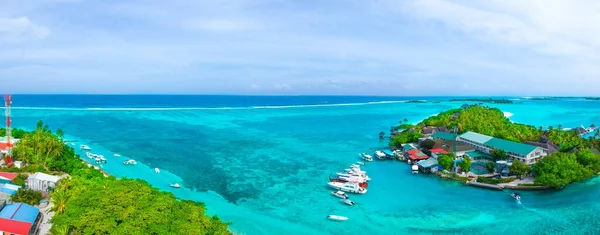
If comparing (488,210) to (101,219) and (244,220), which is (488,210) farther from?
(101,219)

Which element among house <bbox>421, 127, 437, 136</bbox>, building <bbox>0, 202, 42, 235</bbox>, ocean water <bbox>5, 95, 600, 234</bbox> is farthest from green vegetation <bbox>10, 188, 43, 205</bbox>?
house <bbox>421, 127, 437, 136</bbox>

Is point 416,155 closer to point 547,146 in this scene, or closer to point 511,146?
point 511,146

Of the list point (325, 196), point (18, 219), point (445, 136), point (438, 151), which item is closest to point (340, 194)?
point (325, 196)

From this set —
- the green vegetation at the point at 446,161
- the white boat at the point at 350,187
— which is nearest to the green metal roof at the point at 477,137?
the green vegetation at the point at 446,161

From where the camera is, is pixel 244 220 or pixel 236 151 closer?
pixel 244 220

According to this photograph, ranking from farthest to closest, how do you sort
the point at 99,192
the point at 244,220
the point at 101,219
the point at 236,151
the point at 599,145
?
the point at 236,151, the point at 599,145, the point at 244,220, the point at 99,192, the point at 101,219

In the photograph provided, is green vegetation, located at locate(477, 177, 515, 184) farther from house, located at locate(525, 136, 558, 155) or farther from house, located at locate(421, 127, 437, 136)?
house, located at locate(421, 127, 437, 136)

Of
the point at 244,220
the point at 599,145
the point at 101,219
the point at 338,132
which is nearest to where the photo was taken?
the point at 101,219

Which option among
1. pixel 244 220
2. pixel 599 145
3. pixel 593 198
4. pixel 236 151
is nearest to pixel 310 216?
pixel 244 220

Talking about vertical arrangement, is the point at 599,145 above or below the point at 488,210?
above
